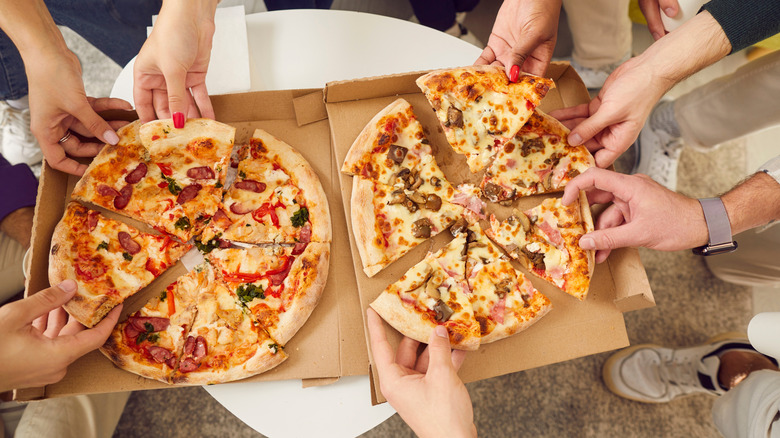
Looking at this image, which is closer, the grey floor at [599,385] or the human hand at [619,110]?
the human hand at [619,110]

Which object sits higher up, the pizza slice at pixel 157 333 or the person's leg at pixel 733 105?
the person's leg at pixel 733 105

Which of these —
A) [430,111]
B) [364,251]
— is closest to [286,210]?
[364,251]

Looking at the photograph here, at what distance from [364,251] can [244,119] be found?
3.40ft

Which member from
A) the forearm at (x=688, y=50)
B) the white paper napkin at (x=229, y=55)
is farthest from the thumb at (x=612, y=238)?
the white paper napkin at (x=229, y=55)

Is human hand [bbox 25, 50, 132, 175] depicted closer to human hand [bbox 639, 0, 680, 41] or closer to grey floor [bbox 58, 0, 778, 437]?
grey floor [bbox 58, 0, 778, 437]

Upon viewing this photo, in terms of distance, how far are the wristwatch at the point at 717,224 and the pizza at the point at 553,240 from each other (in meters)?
0.52

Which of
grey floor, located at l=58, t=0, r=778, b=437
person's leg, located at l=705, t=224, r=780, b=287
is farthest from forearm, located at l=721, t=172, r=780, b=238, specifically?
grey floor, located at l=58, t=0, r=778, b=437

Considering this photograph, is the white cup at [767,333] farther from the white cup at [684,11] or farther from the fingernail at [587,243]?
the white cup at [684,11]

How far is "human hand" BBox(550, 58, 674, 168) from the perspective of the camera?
2.46 meters

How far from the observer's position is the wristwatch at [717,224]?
2309 millimetres

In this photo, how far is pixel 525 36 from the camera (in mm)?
2508

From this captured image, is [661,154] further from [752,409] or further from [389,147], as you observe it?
[389,147]

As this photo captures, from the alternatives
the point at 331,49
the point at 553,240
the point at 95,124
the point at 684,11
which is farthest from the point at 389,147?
the point at 684,11

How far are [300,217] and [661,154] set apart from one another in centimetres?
312
